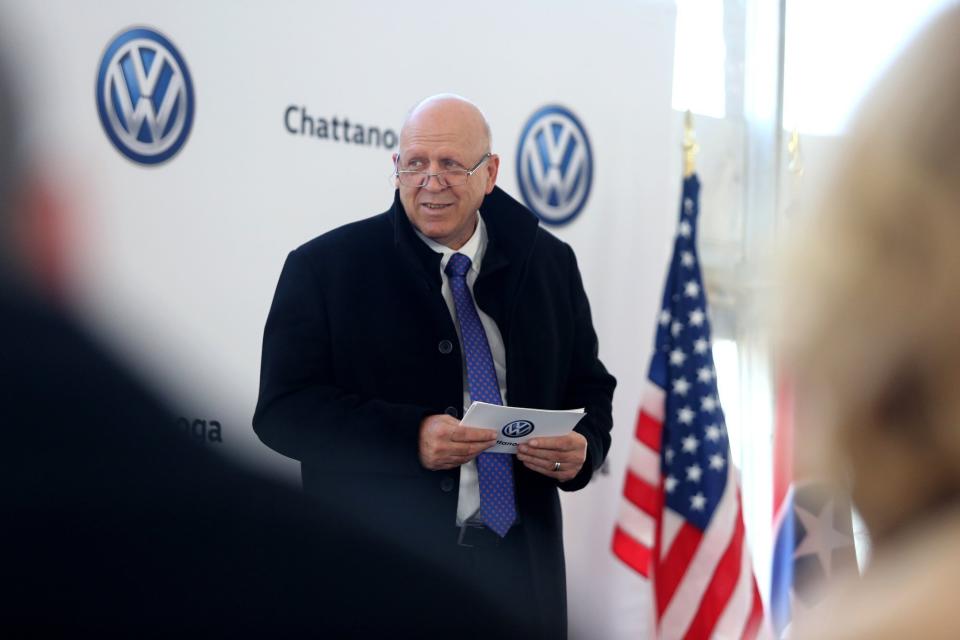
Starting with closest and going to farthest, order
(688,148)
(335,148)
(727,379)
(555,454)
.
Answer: (555,454) < (335,148) < (688,148) < (727,379)

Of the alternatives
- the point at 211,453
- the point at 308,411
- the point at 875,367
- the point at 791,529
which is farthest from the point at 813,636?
the point at 791,529

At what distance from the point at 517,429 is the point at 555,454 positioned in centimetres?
23

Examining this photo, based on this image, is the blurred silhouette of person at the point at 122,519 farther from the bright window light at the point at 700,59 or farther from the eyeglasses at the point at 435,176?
the bright window light at the point at 700,59

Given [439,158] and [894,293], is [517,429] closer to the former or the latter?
[439,158]

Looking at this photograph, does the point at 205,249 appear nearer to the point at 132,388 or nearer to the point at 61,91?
the point at 61,91

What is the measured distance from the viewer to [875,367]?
0.42 meters

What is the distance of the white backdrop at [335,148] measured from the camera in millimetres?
3105

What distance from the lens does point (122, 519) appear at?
0.38m

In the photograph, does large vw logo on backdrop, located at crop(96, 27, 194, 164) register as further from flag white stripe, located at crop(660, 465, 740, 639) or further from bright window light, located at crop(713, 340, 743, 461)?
bright window light, located at crop(713, 340, 743, 461)

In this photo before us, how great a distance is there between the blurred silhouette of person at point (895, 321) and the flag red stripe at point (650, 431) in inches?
159

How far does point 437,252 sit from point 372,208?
429mm

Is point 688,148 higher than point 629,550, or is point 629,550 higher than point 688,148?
point 688,148

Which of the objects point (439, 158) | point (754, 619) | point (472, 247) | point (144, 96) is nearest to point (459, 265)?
point (472, 247)

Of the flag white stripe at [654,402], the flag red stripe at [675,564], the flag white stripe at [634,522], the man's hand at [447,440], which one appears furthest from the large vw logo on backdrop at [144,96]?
the flag red stripe at [675,564]
